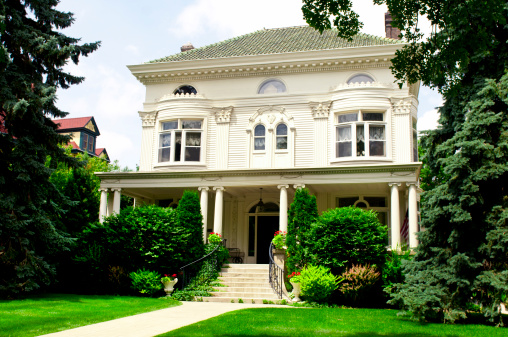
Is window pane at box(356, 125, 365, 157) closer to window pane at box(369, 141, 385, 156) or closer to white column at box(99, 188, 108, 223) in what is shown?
window pane at box(369, 141, 385, 156)

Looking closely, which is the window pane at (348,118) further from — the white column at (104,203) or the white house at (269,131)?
→ the white column at (104,203)

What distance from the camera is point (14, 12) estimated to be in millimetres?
16109

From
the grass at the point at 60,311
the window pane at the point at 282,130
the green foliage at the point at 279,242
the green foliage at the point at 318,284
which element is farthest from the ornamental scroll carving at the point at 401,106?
the grass at the point at 60,311

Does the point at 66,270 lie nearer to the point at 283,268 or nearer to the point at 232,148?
the point at 283,268

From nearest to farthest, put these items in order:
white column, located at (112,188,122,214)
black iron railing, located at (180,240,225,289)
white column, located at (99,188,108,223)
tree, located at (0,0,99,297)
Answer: tree, located at (0,0,99,297), black iron railing, located at (180,240,225,289), white column, located at (112,188,122,214), white column, located at (99,188,108,223)

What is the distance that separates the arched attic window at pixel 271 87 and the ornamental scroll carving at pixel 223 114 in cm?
178

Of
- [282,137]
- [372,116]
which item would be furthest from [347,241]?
[282,137]

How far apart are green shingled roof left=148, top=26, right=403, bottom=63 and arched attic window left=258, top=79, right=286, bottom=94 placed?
150 cm

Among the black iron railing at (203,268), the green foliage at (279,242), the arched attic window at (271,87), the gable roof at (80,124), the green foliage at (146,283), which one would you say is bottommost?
the green foliage at (146,283)

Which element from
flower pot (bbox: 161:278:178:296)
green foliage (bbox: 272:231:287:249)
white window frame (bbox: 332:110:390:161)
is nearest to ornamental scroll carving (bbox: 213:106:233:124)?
white window frame (bbox: 332:110:390:161)

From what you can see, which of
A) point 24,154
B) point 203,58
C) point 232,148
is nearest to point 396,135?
point 232,148

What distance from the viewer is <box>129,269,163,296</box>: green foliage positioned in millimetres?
16750

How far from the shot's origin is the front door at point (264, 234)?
24203 mm

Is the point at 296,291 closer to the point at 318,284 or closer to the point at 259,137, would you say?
the point at 318,284
